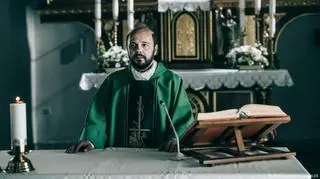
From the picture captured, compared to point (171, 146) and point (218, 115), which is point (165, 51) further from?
point (218, 115)

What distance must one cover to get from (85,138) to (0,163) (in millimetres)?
758

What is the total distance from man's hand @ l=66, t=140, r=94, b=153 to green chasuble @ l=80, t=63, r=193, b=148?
0.38 meters

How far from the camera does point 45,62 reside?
33.5ft

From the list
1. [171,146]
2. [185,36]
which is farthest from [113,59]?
[171,146]

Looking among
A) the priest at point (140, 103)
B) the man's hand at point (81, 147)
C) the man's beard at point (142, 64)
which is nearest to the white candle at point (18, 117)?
the man's hand at point (81, 147)

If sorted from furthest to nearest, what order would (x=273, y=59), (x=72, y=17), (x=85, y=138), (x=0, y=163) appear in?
(x=72, y=17), (x=273, y=59), (x=85, y=138), (x=0, y=163)

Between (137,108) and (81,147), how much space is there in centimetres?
79

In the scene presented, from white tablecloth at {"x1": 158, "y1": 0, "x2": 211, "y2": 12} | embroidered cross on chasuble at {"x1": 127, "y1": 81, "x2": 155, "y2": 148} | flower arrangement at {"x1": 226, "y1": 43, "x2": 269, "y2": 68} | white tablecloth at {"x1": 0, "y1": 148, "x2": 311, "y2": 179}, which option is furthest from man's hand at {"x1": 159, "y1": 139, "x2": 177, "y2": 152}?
white tablecloth at {"x1": 158, "y1": 0, "x2": 211, "y2": 12}

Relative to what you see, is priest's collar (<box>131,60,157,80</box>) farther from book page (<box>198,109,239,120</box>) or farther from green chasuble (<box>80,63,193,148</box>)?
book page (<box>198,109,239,120</box>)

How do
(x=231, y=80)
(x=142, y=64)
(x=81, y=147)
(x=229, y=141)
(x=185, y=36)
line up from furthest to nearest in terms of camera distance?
(x=185, y=36) → (x=231, y=80) → (x=142, y=64) → (x=81, y=147) → (x=229, y=141)

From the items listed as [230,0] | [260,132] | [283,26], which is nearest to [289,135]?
[283,26]

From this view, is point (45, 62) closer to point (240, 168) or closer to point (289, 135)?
point (289, 135)

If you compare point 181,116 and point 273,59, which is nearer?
point 181,116

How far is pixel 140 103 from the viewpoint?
463cm
